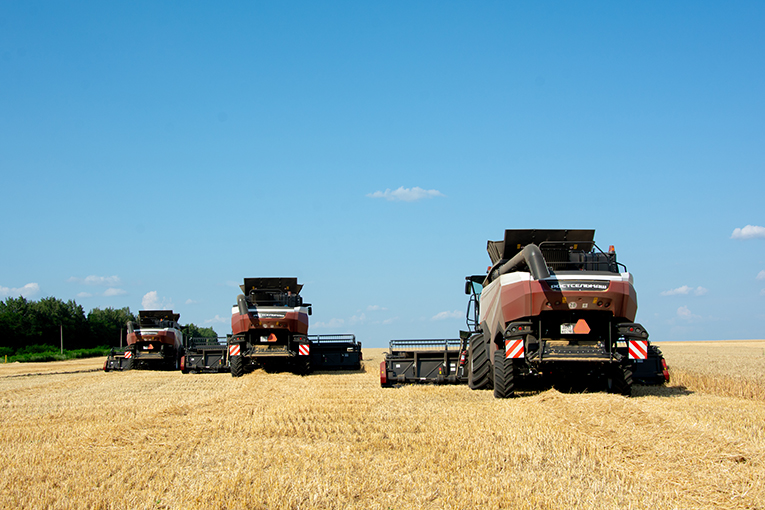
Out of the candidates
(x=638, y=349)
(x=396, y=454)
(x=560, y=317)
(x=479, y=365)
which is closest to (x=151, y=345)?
(x=479, y=365)

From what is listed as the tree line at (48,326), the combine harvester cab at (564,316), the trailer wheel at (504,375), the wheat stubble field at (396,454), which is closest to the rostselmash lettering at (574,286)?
the combine harvester cab at (564,316)

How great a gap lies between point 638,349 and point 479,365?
3.38 metres

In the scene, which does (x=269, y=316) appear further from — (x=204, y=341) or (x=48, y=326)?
(x=48, y=326)

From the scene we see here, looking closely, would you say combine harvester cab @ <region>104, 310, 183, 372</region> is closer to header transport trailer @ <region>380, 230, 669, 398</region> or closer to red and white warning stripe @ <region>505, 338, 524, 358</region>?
header transport trailer @ <region>380, 230, 669, 398</region>

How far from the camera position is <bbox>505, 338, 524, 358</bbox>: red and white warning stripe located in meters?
11.8

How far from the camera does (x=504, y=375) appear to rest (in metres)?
11.9

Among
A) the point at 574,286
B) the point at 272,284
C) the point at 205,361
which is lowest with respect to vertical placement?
the point at 205,361

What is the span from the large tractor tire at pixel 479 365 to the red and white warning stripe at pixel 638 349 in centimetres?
295

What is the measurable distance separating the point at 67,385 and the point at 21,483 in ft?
50.0

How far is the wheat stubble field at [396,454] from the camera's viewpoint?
5.28 meters

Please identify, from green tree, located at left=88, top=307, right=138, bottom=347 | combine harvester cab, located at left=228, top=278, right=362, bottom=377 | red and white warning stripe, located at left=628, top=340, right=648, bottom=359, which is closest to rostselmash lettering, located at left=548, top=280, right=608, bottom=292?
red and white warning stripe, located at left=628, top=340, right=648, bottom=359

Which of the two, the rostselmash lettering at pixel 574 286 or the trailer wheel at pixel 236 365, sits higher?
the rostselmash lettering at pixel 574 286

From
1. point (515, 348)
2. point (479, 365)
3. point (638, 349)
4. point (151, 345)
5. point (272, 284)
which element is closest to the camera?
point (515, 348)

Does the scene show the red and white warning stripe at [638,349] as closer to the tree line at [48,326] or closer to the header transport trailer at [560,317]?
the header transport trailer at [560,317]
